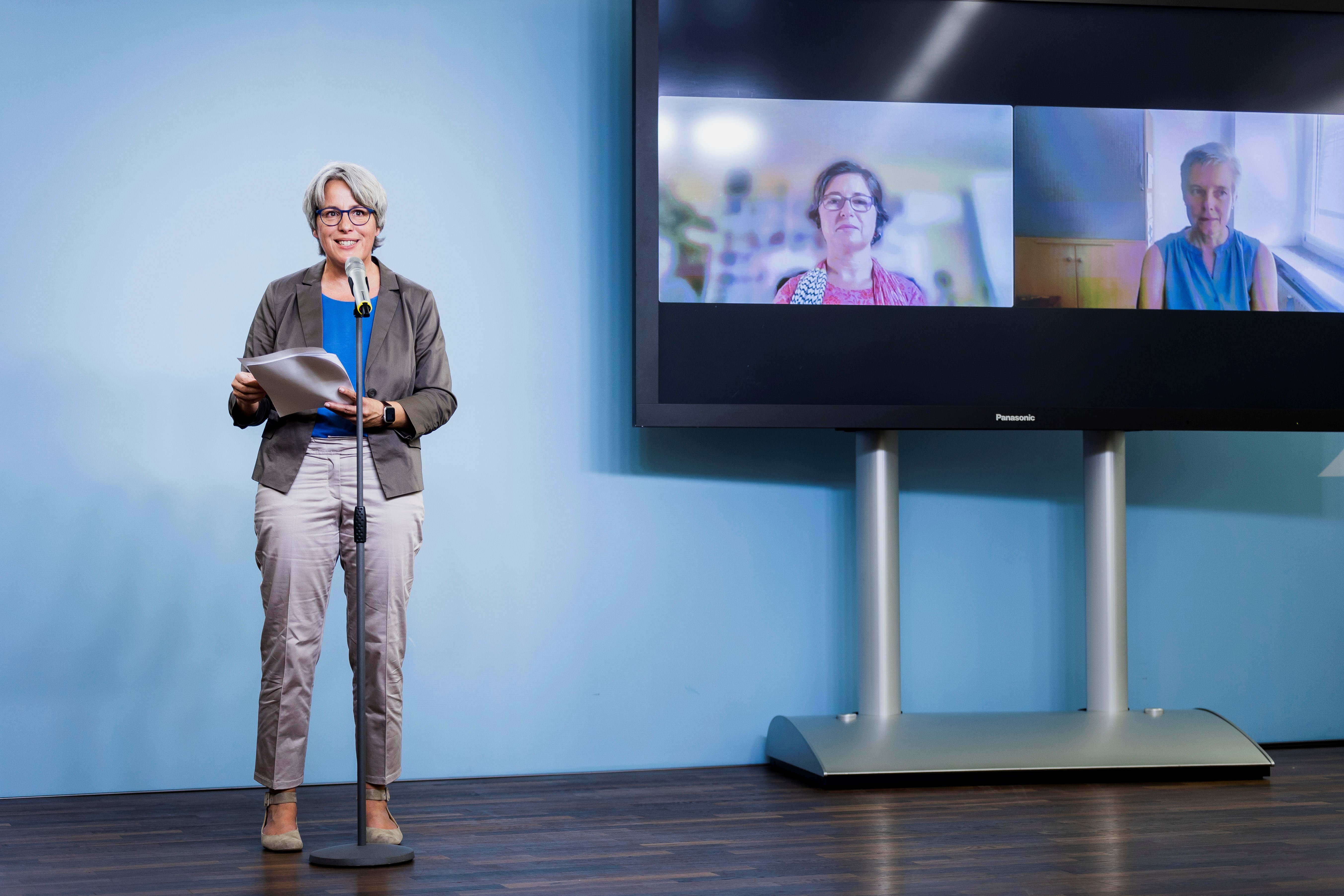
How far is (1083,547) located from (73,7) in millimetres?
3063

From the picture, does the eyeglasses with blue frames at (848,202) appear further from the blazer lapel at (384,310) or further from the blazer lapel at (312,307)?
the blazer lapel at (312,307)

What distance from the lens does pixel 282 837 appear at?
2.33 metres

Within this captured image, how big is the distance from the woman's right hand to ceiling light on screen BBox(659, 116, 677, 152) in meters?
1.24

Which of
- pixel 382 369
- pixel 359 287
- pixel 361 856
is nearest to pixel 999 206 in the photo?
pixel 382 369

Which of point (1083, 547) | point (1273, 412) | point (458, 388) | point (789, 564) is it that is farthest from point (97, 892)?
point (1273, 412)

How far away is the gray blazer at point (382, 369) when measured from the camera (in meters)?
2.37

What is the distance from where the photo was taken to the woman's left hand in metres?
2.26

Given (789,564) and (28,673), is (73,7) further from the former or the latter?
(789,564)

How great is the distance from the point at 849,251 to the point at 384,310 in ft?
4.08

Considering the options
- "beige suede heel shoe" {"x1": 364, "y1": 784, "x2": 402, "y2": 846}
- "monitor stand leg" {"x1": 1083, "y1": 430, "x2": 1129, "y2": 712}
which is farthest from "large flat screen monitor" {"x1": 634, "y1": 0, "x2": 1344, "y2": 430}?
"beige suede heel shoe" {"x1": 364, "y1": 784, "x2": 402, "y2": 846}

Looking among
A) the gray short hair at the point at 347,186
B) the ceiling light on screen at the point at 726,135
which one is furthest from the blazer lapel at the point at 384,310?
the ceiling light on screen at the point at 726,135

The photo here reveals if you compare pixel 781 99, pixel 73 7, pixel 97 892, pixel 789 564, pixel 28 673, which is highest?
pixel 73 7

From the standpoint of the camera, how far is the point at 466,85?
10.7ft

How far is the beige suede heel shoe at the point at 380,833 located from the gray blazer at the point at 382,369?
58 cm
